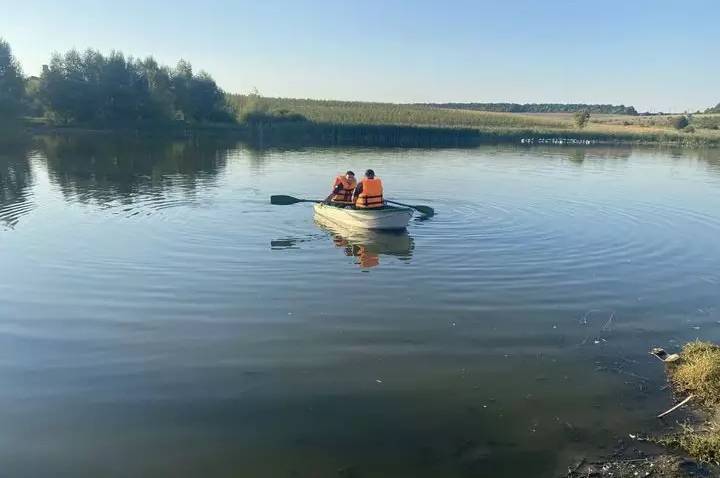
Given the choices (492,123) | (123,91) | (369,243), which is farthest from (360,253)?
(492,123)

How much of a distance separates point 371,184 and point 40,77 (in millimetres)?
66099

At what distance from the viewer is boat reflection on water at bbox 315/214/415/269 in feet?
48.0

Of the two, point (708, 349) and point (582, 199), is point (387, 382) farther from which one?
point (582, 199)

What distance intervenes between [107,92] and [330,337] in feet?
234

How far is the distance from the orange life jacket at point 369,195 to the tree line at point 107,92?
A: 200 ft

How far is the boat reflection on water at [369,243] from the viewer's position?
48.0 feet

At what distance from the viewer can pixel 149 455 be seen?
6246mm

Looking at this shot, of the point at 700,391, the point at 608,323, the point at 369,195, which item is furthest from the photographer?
the point at 369,195

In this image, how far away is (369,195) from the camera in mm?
16906

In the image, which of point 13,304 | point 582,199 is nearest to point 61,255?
point 13,304

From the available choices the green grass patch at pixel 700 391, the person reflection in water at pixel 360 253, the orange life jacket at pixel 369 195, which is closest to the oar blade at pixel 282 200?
the orange life jacket at pixel 369 195

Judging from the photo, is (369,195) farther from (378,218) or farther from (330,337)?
(330,337)

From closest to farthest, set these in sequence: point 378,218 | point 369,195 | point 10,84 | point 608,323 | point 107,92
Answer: point 608,323 < point 378,218 < point 369,195 < point 10,84 < point 107,92

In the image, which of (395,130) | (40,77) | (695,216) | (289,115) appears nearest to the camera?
(695,216)
